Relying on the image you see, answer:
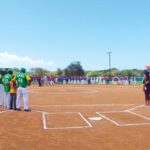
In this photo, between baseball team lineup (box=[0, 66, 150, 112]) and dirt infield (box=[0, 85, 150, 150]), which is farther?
baseball team lineup (box=[0, 66, 150, 112])

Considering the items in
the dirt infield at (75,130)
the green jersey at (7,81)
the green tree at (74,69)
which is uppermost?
the green tree at (74,69)

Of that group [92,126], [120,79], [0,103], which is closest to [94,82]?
[120,79]

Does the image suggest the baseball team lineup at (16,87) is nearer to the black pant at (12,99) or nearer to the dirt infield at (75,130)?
the black pant at (12,99)

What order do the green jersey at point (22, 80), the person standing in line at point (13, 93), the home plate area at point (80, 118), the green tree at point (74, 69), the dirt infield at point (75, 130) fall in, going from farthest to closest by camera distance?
the green tree at point (74, 69) < the person standing in line at point (13, 93) < the green jersey at point (22, 80) < the home plate area at point (80, 118) < the dirt infield at point (75, 130)

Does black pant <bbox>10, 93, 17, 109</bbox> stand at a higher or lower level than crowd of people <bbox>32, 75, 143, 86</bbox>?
lower

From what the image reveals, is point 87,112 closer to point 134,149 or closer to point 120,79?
point 134,149

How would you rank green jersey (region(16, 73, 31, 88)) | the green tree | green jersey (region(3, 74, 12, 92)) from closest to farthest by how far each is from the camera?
green jersey (region(16, 73, 31, 88)), green jersey (region(3, 74, 12, 92)), the green tree

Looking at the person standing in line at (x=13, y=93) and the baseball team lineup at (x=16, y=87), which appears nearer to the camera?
the baseball team lineup at (x=16, y=87)

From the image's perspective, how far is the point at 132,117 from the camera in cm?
1279

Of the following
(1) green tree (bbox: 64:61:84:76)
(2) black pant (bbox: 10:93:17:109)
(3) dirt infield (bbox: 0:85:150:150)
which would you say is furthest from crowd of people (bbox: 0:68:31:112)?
(1) green tree (bbox: 64:61:84:76)

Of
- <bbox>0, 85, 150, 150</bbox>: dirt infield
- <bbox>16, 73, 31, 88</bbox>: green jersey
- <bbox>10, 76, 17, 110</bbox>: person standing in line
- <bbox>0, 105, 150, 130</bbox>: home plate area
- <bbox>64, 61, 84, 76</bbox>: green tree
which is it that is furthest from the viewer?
<bbox>64, 61, 84, 76</bbox>: green tree

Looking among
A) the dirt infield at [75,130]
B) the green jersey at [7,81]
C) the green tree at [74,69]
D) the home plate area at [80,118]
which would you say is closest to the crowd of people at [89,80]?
the green tree at [74,69]

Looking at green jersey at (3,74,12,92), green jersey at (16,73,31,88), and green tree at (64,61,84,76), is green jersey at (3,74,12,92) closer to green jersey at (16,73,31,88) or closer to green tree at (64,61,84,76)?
green jersey at (16,73,31,88)

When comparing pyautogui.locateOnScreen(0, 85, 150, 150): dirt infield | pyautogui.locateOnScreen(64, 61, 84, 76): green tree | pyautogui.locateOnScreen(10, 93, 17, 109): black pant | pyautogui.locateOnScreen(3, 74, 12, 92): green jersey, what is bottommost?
pyautogui.locateOnScreen(0, 85, 150, 150): dirt infield
